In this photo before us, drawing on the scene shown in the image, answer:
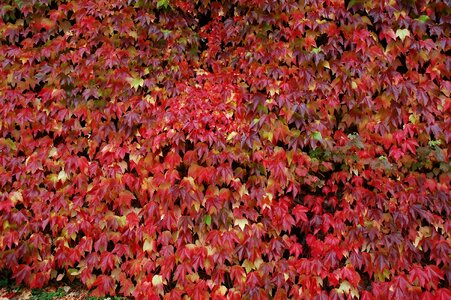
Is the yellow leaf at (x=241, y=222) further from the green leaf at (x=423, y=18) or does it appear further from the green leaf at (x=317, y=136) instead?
the green leaf at (x=423, y=18)

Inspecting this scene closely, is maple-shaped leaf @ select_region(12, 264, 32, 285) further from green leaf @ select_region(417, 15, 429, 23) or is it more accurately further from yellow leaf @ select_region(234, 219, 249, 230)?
green leaf @ select_region(417, 15, 429, 23)

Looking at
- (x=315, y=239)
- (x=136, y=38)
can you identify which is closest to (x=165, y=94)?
(x=136, y=38)

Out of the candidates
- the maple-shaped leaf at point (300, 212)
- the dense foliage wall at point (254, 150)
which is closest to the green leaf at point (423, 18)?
the dense foliage wall at point (254, 150)

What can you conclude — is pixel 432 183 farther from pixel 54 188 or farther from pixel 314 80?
pixel 54 188

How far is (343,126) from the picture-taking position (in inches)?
156

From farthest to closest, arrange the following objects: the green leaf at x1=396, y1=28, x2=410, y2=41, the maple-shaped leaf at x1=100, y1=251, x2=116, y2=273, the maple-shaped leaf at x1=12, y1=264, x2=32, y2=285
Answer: the maple-shaped leaf at x1=12, y1=264, x2=32, y2=285, the maple-shaped leaf at x1=100, y1=251, x2=116, y2=273, the green leaf at x1=396, y1=28, x2=410, y2=41

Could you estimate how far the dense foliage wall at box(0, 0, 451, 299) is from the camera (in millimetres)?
3826

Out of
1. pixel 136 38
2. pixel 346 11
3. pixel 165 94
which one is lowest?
pixel 165 94

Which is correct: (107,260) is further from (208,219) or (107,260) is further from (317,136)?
(317,136)

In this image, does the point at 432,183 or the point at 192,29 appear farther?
the point at 192,29

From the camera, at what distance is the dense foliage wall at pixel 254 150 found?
383 cm

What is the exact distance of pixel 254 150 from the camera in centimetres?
387

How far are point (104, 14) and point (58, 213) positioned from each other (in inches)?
87.2

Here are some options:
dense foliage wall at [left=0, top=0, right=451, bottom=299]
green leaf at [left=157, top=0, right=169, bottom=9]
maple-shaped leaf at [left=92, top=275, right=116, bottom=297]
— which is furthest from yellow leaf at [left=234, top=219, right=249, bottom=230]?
green leaf at [left=157, top=0, right=169, bottom=9]
